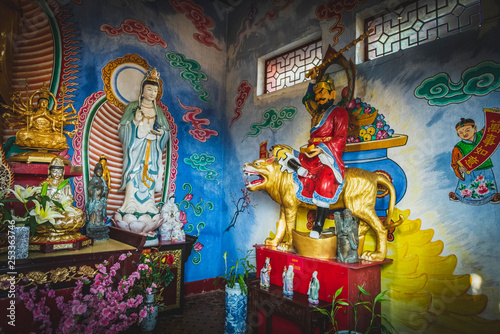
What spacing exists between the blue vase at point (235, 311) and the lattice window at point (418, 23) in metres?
3.42

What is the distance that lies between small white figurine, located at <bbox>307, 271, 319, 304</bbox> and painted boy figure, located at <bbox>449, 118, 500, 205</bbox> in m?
1.59

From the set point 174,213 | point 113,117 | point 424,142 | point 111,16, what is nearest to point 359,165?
point 424,142

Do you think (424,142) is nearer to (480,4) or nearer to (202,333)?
(480,4)

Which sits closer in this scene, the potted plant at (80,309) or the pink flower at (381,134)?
the potted plant at (80,309)

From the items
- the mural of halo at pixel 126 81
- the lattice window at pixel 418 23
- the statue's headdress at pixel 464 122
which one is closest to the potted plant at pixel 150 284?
the mural of halo at pixel 126 81

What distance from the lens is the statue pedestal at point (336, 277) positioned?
296cm

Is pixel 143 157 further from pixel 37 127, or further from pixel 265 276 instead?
pixel 265 276

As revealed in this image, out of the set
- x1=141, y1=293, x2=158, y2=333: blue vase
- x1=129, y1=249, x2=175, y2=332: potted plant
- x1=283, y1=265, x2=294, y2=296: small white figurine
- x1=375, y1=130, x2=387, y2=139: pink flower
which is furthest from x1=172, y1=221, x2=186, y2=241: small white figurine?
x1=375, y1=130, x2=387, y2=139: pink flower

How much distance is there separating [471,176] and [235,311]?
2853mm

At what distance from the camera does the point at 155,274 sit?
3.44m

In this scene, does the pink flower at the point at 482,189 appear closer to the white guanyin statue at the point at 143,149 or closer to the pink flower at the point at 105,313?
the pink flower at the point at 105,313

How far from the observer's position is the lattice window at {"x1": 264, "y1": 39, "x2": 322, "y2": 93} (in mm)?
4773

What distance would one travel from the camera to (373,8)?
3.94 meters

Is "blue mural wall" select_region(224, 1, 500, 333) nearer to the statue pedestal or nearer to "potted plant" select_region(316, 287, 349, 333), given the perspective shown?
the statue pedestal
